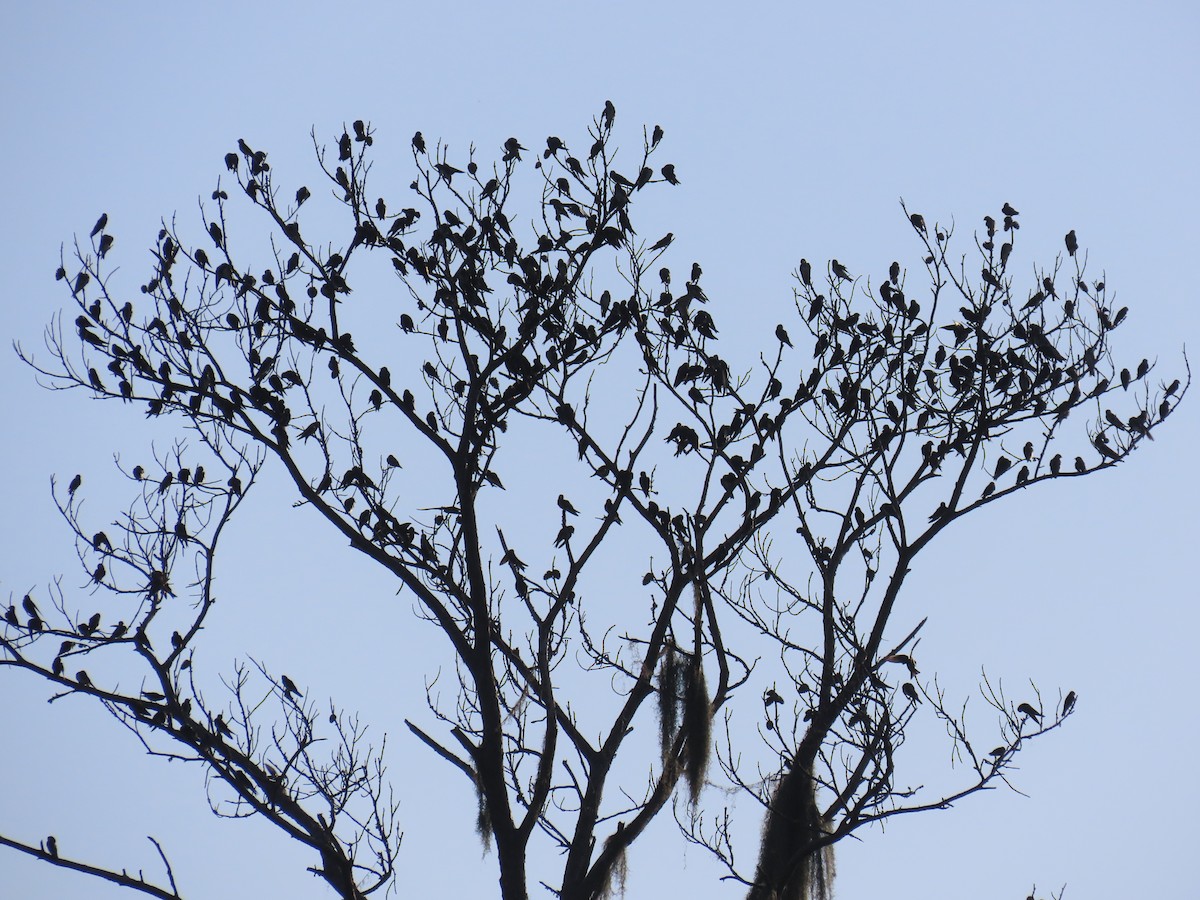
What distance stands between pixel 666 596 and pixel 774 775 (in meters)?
1.10

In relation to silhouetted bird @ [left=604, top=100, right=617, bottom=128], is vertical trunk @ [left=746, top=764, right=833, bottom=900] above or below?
below

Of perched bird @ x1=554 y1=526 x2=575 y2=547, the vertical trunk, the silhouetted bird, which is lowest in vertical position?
the vertical trunk

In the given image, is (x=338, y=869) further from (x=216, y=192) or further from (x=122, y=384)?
(x=216, y=192)

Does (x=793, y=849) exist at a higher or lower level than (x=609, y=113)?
lower

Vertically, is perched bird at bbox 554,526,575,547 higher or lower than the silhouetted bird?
lower

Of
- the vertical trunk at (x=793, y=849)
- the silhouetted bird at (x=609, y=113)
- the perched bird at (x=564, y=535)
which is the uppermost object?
the silhouetted bird at (x=609, y=113)

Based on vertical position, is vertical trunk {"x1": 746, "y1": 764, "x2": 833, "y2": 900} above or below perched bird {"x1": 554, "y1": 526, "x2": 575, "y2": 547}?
below

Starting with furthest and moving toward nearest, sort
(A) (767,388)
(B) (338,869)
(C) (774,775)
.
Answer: (A) (767,388) → (C) (774,775) → (B) (338,869)

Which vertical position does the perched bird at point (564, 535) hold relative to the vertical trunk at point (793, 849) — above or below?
above

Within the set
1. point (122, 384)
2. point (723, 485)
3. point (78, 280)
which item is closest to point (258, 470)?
point (122, 384)

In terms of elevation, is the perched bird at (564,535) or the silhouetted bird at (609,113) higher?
the silhouetted bird at (609,113)

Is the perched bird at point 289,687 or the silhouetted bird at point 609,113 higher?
the silhouetted bird at point 609,113

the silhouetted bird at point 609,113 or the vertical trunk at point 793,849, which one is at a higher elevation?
the silhouetted bird at point 609,113

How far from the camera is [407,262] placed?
28.1 feet
